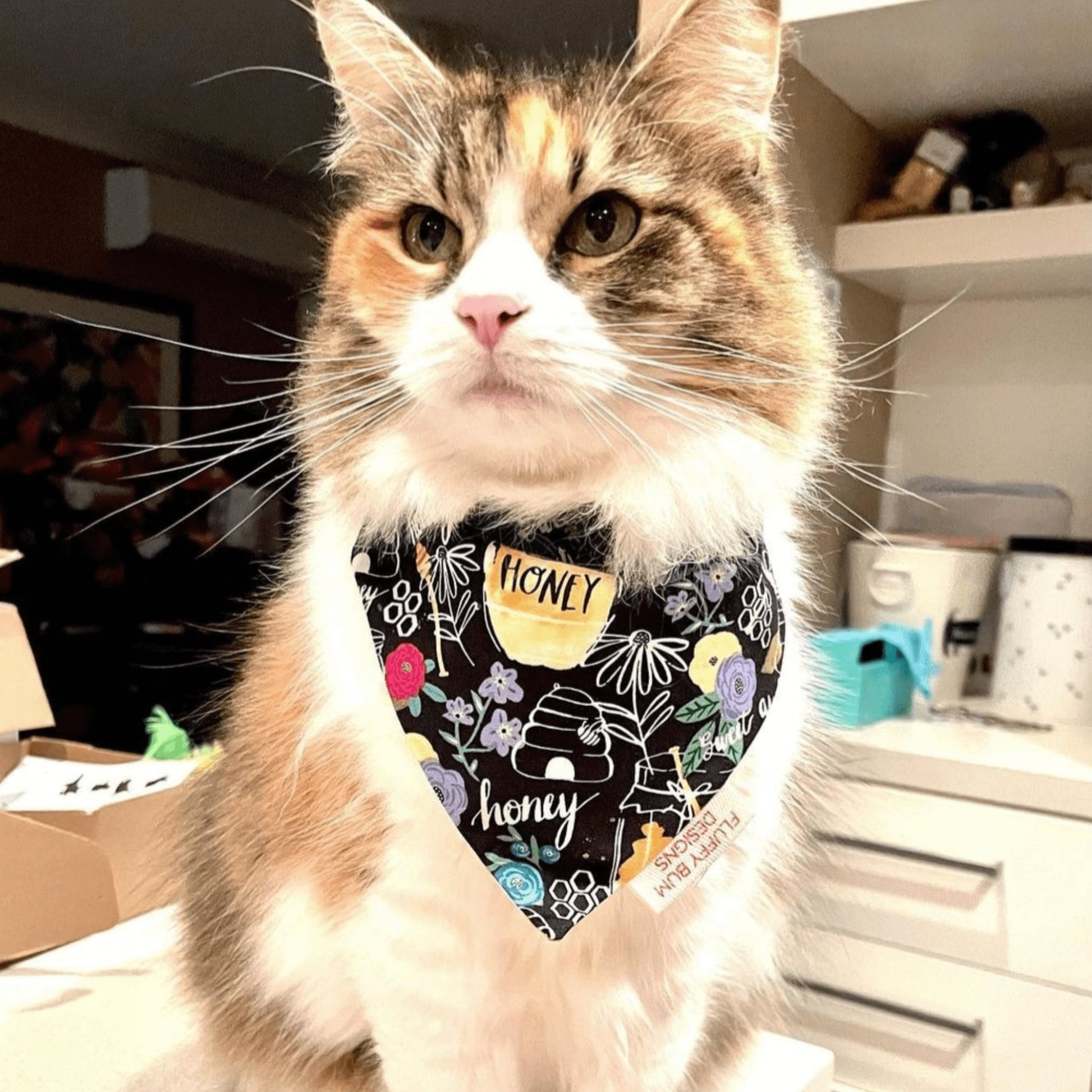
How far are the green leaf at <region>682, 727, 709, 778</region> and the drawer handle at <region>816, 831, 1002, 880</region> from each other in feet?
2.23

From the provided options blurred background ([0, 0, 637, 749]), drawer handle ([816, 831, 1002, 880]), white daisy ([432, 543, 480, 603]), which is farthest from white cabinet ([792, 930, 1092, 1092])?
blurred background ([0, 0, 637, 749])

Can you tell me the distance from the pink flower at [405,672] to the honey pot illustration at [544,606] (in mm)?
61

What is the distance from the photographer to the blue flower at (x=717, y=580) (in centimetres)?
71

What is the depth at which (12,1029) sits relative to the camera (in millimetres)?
890

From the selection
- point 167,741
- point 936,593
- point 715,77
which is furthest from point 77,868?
point 936,593

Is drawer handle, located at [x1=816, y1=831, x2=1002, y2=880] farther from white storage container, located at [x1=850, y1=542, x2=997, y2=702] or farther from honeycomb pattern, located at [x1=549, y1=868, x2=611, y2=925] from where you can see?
honeycomb pattern, located at [x1=549, y1=868, x2=611, y2=925]

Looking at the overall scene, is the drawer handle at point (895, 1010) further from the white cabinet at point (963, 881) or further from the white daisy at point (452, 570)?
the white daisy at point (452, 570)

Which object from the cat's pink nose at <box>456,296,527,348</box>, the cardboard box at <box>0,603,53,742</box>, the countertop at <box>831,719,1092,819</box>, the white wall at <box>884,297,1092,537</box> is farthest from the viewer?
the white wall at <box>884,297,1092,537</box>

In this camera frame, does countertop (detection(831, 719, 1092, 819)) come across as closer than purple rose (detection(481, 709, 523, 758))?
No

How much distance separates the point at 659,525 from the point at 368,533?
229mm

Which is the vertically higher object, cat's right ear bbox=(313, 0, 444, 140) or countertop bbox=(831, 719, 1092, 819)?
cat's right ear bbox=(313, 0, 444, 140)

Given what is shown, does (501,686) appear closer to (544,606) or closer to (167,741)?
(544,606)

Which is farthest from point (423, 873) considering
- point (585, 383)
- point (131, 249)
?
point (131, 249)

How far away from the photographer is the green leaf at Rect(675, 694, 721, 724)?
0.69 metres
